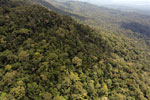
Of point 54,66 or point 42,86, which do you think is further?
point 54,66

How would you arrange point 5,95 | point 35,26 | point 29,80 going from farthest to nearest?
point 35,26 → point 29,80 → point 5,95

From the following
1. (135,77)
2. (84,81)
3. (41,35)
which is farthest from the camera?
(135,77)

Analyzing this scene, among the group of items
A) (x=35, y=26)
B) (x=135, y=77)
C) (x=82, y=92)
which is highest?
(x=35, y=26)

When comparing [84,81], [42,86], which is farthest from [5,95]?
[84,81]

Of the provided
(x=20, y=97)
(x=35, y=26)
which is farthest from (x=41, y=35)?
(x=20, y=97)

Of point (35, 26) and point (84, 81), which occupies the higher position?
point (35, 26)

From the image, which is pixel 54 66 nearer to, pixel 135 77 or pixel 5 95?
pixel 5 95
